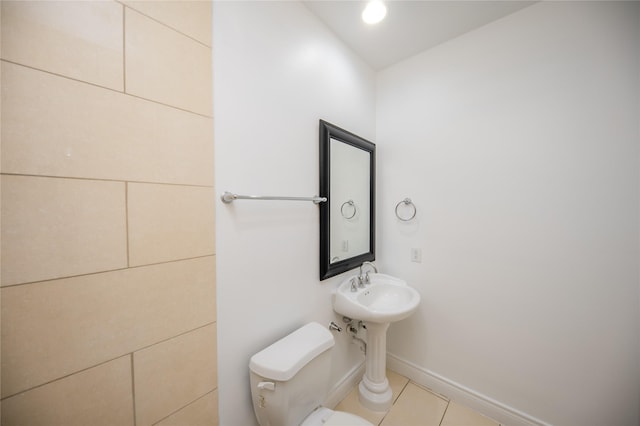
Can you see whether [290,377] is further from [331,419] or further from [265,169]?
[265,169]

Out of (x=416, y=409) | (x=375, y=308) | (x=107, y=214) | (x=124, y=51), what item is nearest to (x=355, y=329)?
(x=375, y=308)

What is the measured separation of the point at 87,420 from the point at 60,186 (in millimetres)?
655

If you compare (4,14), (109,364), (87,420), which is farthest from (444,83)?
(87,420)

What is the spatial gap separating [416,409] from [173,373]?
4.96 ft

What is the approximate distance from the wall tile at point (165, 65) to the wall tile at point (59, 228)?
1.10ft

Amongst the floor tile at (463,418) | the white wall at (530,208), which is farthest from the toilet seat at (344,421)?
the white wall at (530,208)

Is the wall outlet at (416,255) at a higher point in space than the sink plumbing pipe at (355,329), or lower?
higher

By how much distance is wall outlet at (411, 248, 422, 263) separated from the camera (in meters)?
1.69

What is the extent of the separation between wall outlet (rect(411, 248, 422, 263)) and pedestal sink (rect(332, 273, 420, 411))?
0.64 feet

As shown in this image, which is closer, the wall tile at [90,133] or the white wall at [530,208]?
the wall tile at [90,133]

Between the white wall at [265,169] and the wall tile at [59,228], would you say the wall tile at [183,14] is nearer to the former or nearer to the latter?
the white wall at [265,169]

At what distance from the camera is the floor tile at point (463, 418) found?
4.50ft

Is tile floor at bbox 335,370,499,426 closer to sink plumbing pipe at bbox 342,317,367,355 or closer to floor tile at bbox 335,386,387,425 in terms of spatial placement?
floor tile at bbox 335,386,387,425

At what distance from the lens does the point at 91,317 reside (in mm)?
637
